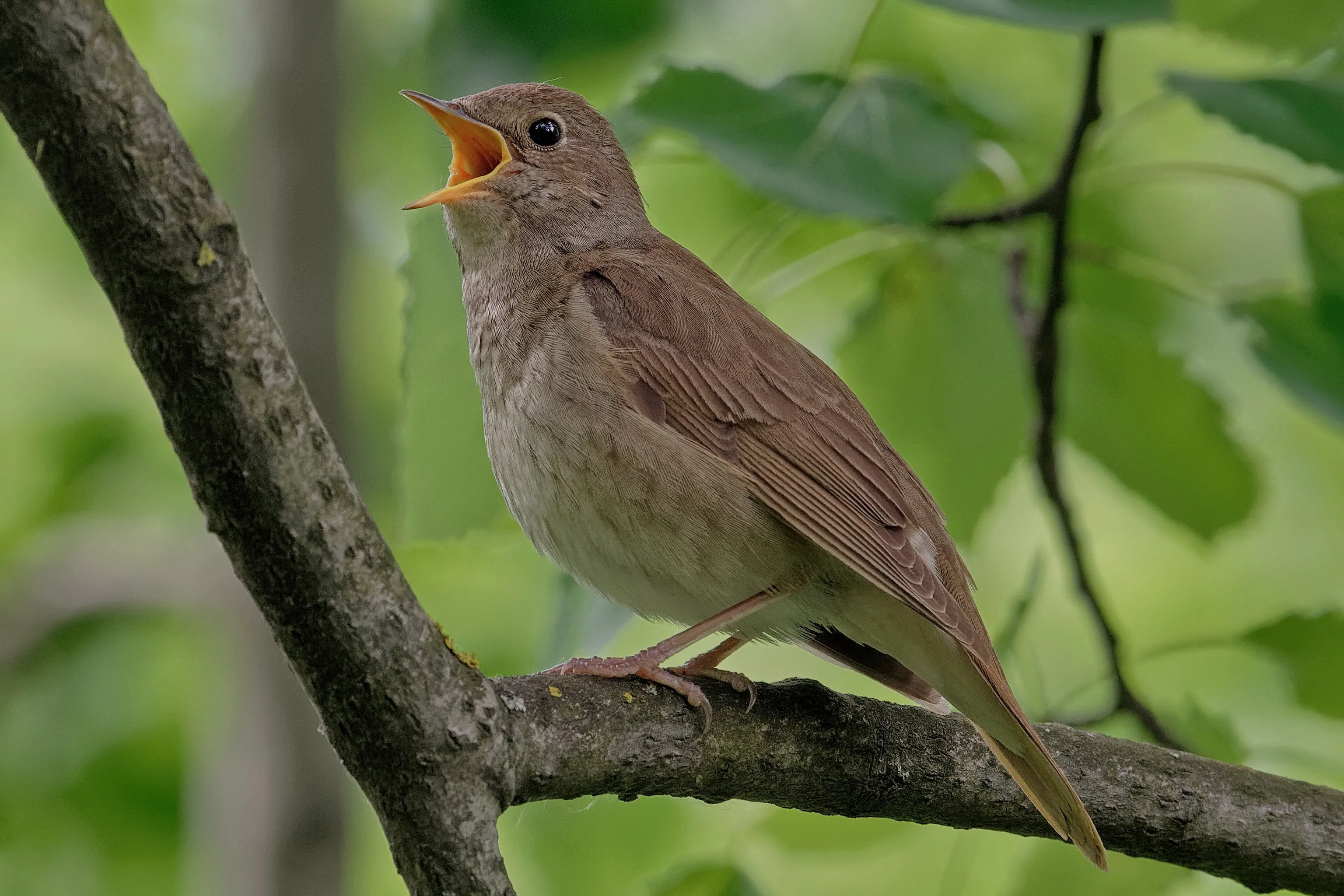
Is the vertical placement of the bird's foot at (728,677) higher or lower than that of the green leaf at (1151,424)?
lower

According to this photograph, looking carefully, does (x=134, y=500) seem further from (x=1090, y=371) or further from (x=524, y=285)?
(x=1090, y=371)

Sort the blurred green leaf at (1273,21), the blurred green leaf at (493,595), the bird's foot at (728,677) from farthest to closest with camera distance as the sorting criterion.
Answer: the blurred green leaf at (493,595)
the blurred green leaf at (1273,21)
the bird's foot at (728,677)

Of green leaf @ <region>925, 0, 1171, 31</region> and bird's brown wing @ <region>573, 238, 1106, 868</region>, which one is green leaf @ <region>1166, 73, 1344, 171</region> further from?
bird's brown wing @ <region>573, 238, 1106, 868</region>

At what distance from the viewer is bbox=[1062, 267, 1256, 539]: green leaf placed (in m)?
4.33

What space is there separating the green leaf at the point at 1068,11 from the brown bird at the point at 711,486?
115 centimetres

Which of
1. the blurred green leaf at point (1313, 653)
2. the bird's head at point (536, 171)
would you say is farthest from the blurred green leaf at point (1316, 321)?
the bird's head at point (536, 171)

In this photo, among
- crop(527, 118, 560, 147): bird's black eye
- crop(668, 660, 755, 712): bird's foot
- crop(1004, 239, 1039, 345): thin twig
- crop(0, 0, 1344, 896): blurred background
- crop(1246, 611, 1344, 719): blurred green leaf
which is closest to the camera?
crop(668, 660, 755, 712): bird's foot

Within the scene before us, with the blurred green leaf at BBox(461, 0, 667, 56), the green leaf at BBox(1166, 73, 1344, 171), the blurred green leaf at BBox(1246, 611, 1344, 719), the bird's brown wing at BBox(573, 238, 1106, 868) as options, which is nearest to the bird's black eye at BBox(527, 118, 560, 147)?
the blurred green leaf at BBox(461, 0, 667, 56)

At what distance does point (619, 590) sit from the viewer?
3762 mm

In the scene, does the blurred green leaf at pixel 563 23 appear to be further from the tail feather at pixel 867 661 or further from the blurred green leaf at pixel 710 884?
the blurred green leaf at pixel 710 884

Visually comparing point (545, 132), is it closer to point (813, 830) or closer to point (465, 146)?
point (465, 146)

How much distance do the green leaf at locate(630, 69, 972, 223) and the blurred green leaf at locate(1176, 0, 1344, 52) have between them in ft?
3.12

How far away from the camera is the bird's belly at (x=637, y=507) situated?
3.61 metres

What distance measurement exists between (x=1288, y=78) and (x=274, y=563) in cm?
286
